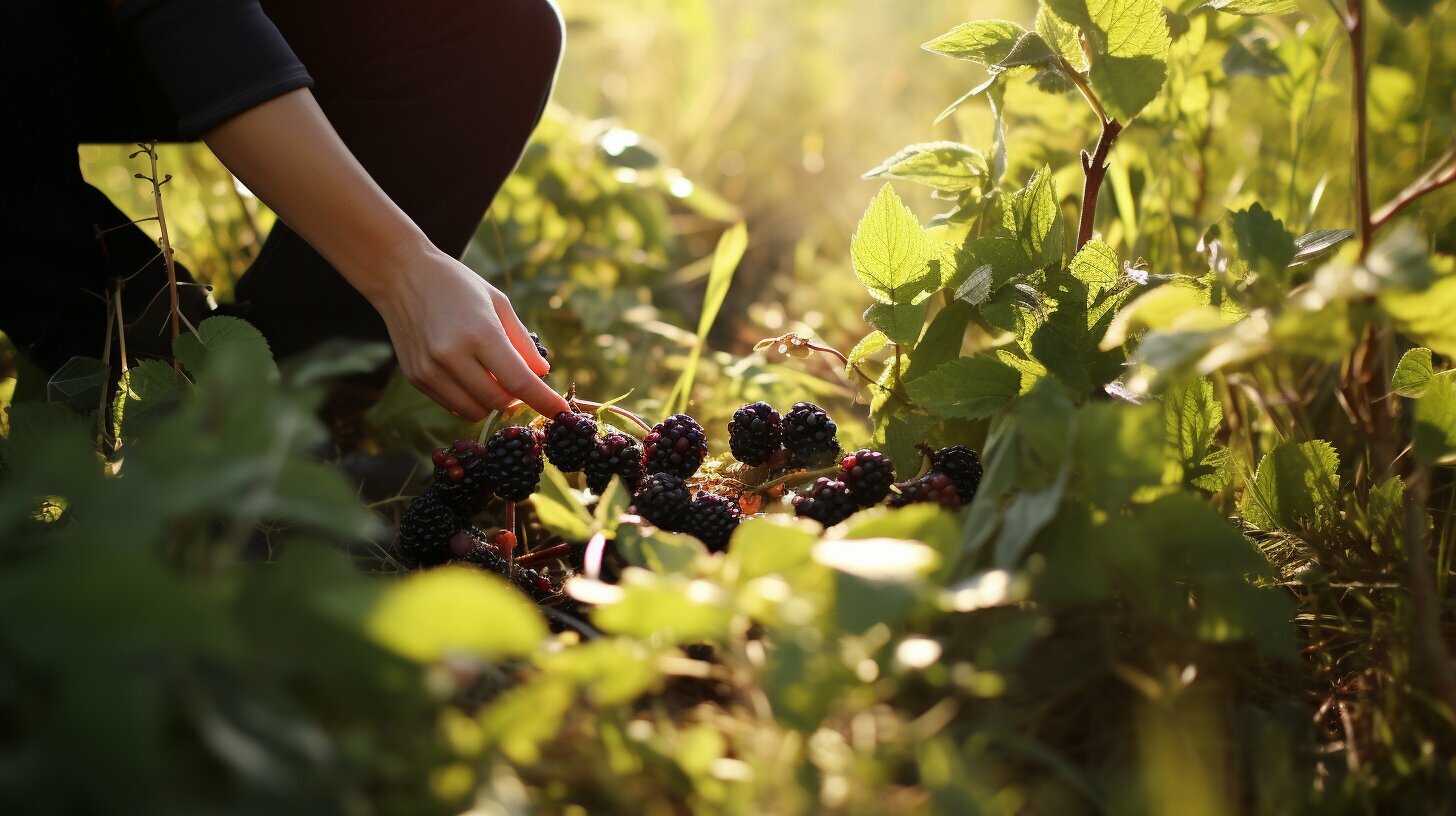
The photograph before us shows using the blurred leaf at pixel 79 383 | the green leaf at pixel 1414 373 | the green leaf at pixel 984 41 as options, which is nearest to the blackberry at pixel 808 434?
the green leaf at pixel 984 41

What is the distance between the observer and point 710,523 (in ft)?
2.57

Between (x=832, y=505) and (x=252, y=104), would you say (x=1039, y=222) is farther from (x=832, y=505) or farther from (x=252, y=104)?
(x=252, y=104)

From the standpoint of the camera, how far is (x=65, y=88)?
3.27 feet

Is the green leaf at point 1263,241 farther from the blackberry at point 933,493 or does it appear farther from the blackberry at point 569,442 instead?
the blackberry at point 569,442

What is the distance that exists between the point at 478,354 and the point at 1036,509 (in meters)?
0.48

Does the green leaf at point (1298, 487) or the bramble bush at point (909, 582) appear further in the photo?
the green leaf at point (1298, 487)

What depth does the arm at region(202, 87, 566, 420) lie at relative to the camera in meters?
0.82

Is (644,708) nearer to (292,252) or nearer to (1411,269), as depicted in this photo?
(1411,269)

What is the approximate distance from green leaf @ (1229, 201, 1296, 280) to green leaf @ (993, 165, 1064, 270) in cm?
20

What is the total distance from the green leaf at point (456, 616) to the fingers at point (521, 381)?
44 cm

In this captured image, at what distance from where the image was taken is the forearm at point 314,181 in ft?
2.70

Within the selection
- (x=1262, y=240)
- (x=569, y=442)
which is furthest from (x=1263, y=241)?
(x=569, y=442)

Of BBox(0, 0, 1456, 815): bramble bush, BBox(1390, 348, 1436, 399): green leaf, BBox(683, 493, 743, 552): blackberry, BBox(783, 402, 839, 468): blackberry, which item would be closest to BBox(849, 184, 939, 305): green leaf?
BBox(0, 0, 1456, 815): bramble bush

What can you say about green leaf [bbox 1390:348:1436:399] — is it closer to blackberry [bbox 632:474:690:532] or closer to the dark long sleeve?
blackberry [bbox 632:474:690:532]
